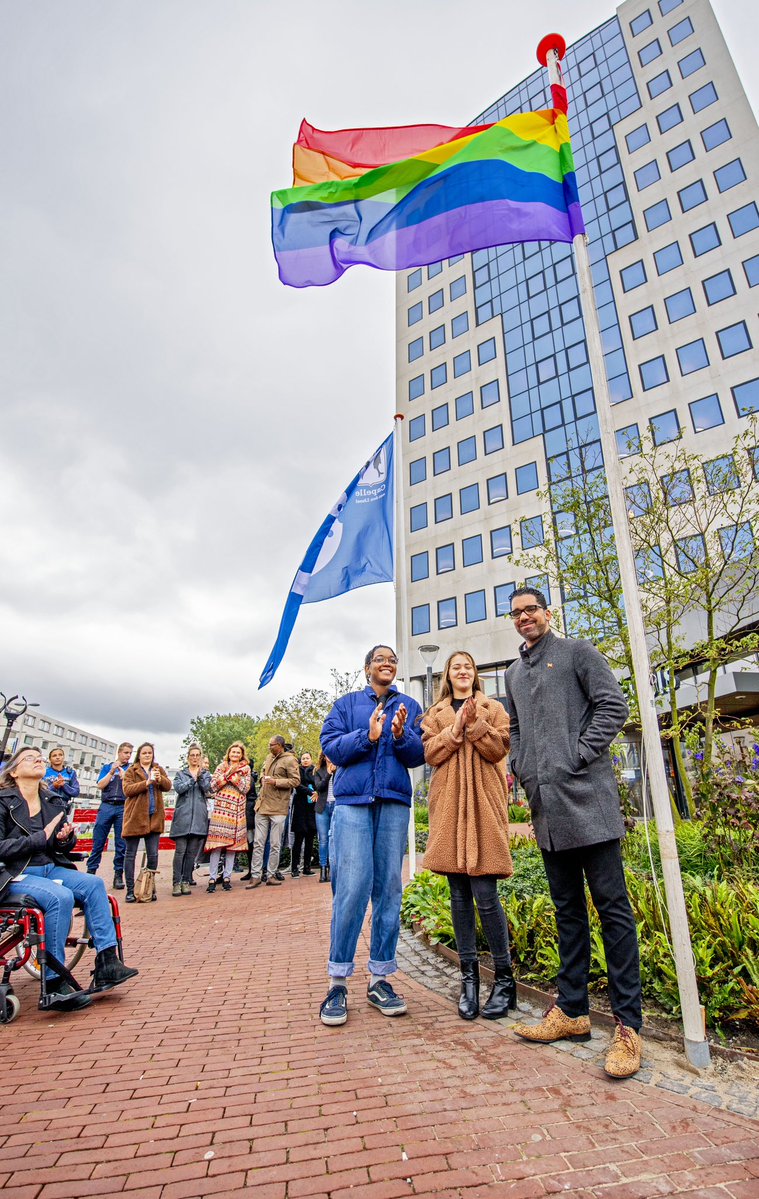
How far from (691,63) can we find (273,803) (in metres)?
43.4

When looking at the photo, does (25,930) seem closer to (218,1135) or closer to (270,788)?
(218,1135)

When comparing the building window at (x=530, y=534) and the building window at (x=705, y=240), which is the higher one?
the building window at (x=705, y=240)

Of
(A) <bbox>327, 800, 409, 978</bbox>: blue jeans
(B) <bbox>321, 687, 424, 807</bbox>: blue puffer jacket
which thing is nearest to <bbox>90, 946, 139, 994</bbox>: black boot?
(A) <bbox>327, 800, 409, 978</bbox>: blue jeans

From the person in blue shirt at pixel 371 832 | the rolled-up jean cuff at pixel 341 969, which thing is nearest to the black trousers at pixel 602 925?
the person in blue shirt at pixel 371 832

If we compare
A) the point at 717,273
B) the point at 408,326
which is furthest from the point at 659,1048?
the point at 408,326

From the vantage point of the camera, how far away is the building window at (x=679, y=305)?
2998cm

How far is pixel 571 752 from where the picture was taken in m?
3.41

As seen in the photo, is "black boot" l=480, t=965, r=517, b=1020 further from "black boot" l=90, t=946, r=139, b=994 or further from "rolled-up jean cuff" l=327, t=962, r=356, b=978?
"black boot" l=90, t=946, r=139, b=994

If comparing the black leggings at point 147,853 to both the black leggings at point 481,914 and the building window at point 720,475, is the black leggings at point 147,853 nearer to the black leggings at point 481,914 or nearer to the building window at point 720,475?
the black leggings at point 481,914

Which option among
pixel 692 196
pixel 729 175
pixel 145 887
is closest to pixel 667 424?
pixel 692 196

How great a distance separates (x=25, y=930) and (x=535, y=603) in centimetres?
398

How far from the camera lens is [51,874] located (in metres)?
4.62

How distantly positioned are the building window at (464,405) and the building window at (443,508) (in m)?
4.95

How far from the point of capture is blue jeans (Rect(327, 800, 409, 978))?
3848 millimetres
